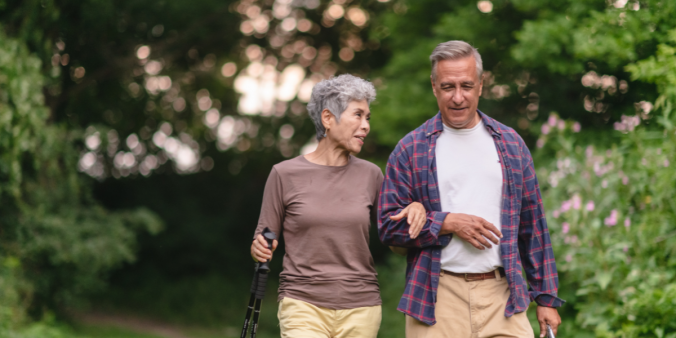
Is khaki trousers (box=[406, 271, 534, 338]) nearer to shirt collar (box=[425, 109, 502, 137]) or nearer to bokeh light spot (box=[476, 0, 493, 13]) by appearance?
shirt collar (box=[425, 109, 502, 137])

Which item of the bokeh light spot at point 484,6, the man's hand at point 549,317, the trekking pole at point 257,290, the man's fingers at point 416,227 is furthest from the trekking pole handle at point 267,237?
the bokeh light spot at point 484,6

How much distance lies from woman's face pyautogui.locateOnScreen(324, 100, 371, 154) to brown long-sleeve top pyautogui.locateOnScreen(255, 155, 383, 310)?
0.13 m

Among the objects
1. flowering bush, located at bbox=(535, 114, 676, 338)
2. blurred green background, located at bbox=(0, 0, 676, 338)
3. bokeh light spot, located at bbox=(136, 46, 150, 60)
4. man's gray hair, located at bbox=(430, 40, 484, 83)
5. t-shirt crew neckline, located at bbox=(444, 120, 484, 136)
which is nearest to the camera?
man's gray hair, located at bbox=(430, 40, 484, 83)

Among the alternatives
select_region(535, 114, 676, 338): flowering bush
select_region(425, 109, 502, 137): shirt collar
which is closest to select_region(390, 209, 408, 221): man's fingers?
select_region(425, 109, 502, 137): shirt collar

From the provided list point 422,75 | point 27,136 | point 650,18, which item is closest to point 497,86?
point 422,75

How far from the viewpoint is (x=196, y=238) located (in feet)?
60.0

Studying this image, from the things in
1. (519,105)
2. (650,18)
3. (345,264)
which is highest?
(519,105)

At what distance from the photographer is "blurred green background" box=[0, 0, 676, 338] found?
5289 mm

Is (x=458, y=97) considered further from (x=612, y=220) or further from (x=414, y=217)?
(x=612, y=220)

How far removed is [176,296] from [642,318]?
45.0 feet

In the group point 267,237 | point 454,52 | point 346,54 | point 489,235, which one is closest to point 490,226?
point 489,235

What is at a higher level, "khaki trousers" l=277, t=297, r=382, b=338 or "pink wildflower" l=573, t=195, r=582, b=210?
"pink wildflower" l=573, t=195, r=582, b=210

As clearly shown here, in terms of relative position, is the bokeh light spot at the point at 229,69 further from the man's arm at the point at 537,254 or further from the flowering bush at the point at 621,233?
the man's arm at the point at 537,254

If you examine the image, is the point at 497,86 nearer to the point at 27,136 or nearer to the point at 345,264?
the point at 27,136
